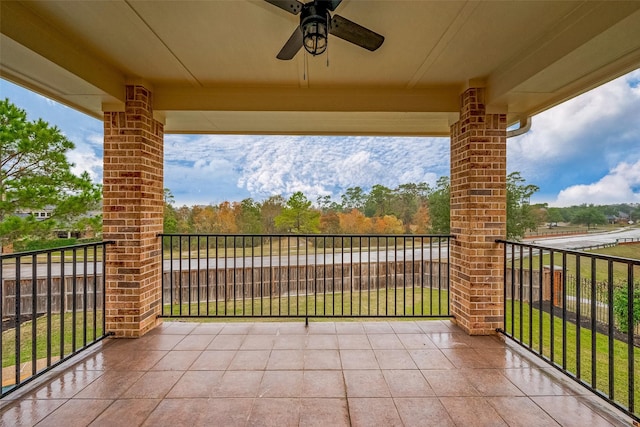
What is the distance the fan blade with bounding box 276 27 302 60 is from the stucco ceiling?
233 millimetres

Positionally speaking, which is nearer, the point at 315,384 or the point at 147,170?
the point at 315,384

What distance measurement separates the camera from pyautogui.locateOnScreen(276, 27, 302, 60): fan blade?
5.70 ft

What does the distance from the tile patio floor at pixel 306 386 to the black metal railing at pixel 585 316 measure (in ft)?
0.70

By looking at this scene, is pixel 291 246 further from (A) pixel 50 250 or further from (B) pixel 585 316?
(B) pixel 585 316

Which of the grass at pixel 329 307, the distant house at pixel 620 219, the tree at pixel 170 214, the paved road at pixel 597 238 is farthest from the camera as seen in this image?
the tree at pixel 170 214

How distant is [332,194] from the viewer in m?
5.66

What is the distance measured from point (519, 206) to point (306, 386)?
451 centimetres

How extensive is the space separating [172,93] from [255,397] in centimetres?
282

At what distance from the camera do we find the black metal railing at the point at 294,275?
3.29 m

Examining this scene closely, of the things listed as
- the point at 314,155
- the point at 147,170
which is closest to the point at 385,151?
the point at 314,155

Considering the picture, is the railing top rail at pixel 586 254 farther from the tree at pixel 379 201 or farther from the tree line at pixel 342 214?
the tree at pixel 379 201

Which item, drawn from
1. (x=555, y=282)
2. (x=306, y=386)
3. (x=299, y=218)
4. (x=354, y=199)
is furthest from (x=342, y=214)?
(x=555, y=282)

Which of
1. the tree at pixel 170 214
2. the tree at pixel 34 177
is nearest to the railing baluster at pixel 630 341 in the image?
the tree at pixel 170 214

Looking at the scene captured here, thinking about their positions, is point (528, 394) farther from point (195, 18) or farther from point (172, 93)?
point (172, 93)
